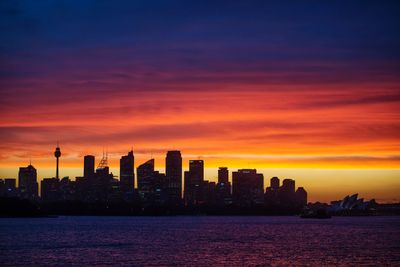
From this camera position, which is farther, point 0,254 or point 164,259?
point 0,254

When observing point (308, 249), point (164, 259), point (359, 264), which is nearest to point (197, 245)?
point (308, 249)

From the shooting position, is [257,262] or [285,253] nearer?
[257,262]

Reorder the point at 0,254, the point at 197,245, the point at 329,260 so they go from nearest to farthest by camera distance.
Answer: the point at 329,260
the point at 0,254
the point at 197,245

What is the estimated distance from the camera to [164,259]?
9444 cm

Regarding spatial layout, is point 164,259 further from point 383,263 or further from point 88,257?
point 383,263

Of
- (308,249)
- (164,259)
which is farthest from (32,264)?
(308,249)

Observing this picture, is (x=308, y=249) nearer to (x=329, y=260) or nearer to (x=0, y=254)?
(x=329, y=260)

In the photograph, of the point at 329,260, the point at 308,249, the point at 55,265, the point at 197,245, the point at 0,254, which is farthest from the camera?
the point at 197,245

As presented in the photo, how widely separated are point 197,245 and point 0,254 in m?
34.4

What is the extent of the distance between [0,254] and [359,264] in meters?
50.0

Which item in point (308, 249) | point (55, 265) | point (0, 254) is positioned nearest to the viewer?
point (55, 265)

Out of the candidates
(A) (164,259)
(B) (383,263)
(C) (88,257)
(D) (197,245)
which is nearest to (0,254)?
(C) (88,257)

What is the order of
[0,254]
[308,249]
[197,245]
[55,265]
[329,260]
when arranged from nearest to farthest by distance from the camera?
[55,265] < [329,260] < [0,254] < [308,249] < [197,245]

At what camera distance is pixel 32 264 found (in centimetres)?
8725
